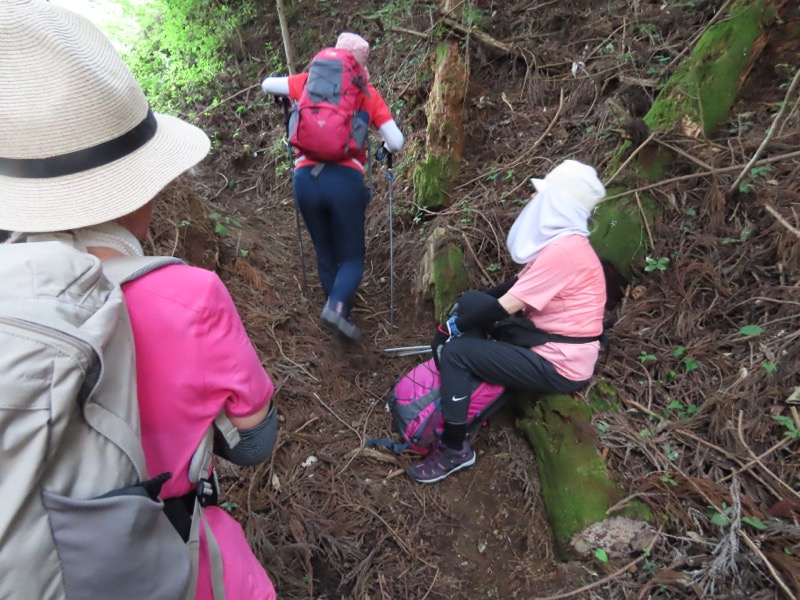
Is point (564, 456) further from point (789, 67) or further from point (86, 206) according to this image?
point (789, 67)

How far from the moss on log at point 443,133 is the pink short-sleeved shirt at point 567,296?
2.47 meters

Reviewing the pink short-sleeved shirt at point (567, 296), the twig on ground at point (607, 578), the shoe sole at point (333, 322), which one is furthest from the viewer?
the shoe sole at point (333, 322)

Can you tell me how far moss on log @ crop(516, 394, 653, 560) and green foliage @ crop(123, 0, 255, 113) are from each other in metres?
7.30

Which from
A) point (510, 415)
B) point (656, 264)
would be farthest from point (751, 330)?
point (510, 415)

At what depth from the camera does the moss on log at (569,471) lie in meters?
2.34

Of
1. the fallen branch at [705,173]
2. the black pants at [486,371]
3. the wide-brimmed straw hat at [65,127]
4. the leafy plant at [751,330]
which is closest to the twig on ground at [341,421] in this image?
the black pants at [486,371]

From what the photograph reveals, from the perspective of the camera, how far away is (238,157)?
658 cm

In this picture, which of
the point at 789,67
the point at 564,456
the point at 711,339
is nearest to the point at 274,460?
the point at 564,456

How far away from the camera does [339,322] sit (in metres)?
3.35

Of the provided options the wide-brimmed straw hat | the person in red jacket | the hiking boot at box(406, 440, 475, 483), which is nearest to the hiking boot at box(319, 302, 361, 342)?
the person in red jacket

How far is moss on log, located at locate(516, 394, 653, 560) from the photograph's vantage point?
2.34m

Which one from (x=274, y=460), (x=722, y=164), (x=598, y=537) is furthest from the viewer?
(x=722, y=164)

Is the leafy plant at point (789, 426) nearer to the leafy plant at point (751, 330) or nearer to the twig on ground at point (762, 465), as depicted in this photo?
the twig on ground at point (762, 465)

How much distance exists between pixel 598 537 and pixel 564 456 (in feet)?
1.39
